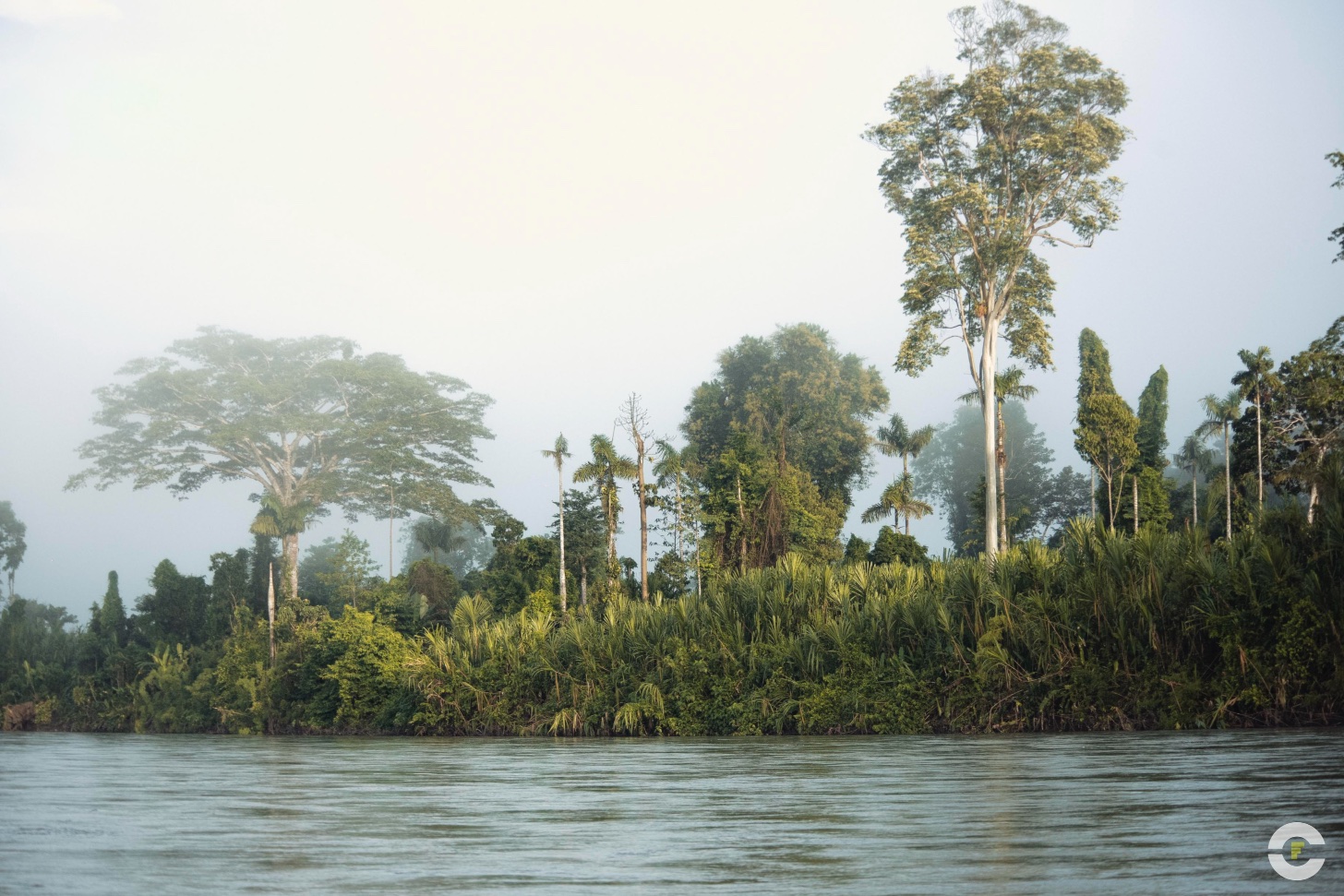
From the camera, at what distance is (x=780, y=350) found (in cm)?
6019

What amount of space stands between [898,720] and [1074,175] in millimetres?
19766

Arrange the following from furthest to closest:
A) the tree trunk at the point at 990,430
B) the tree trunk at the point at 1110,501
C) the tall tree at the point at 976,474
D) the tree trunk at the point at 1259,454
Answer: the tall tree at the point at 976,474 → the tree trunk at the point at 1110,501 → the tree trunk at the point at 1259,454 → the tree trunk at the point at 990,430

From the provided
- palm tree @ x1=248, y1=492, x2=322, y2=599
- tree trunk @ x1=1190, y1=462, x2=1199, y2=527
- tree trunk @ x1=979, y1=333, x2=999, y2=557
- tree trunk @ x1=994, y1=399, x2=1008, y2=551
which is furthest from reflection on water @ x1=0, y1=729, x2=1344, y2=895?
palm tree @ x1=248, y1=492, x2=322, y2=599

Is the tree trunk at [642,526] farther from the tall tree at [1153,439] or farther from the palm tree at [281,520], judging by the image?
the tall tree at [1153,439]

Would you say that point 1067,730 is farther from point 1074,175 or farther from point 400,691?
point 1074,175

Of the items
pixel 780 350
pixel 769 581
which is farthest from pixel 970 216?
pixel 780 350

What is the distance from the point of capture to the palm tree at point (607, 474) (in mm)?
36750

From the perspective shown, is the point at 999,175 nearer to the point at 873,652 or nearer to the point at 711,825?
the point at 873,652

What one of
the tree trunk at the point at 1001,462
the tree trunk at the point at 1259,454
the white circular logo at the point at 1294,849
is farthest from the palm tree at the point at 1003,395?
the white circular logo at the point at 1294,849

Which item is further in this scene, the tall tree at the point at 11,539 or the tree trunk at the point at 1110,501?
the tall tree at the point at 11,539

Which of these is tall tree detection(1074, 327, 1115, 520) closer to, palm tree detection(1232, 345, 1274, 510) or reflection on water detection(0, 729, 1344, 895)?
palm tree detection(1232, 345, 1274, 510)

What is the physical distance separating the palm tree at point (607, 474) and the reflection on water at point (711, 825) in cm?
2429

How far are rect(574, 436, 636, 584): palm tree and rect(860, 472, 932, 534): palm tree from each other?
11.5 metres

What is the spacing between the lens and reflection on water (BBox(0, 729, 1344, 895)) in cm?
427
